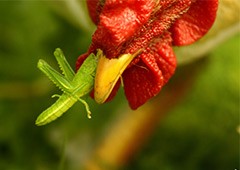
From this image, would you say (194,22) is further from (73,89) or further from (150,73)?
(73,89)

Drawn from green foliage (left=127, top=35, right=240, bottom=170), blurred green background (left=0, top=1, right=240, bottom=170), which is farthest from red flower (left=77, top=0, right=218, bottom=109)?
green foliage (left=127, top=35, right=240, bottom=170)

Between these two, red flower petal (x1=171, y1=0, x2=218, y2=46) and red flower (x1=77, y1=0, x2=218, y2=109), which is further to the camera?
red flower petal (x1=171, y1=0, x2=218, y2=46)

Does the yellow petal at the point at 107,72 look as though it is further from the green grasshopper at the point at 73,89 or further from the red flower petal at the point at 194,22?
the red flower petal at the point at 194,22

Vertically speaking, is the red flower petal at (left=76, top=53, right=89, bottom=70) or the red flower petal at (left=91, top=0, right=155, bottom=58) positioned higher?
the red flower petal at (left=91, top=0, right=155, bottom=58)

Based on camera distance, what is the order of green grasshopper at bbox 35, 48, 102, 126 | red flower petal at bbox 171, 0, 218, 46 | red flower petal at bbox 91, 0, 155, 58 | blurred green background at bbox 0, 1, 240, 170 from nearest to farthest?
1. red flower petal at bbox 91, 0, 155, 58
2. green grasshopper at bbox 35, 48, 102, 126
3. red flower petal at bbox 171, 0, 218, 46
4. blurred green background at bbox 0, 1, 240, 170

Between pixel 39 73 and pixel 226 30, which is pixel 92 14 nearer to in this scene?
pixel 226 30

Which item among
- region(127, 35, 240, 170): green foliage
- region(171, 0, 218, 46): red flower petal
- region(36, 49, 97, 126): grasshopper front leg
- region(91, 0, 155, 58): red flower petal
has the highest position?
region(91, 0, 155, 58): red flower petal

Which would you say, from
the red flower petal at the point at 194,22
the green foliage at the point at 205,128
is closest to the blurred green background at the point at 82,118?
the green foliage at the point at 205,128

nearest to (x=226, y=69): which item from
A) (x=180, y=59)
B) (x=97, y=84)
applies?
(x=180, y=59)

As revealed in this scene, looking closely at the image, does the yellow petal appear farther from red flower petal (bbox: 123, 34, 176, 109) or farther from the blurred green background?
the blurred green background
